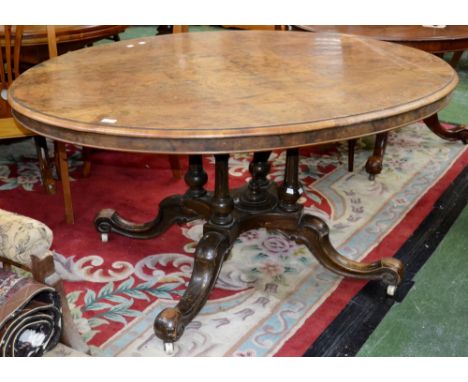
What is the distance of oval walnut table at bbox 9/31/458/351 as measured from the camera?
47.9 inches

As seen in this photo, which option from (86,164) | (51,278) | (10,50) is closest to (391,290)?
(51,278)

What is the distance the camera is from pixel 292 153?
193cm

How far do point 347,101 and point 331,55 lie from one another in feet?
1.77

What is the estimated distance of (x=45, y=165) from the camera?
2617mm

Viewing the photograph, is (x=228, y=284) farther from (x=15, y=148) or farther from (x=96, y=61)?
(x=15, y=148)

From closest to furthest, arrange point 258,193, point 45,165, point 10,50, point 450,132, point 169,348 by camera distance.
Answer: point 169,348
point 258,193
point 10,50
point 45,165
point 450,132

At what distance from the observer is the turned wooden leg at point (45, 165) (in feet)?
8.52

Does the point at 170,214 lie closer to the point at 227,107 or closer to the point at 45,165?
the point at 45,165

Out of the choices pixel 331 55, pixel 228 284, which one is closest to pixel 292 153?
pixel 331 55

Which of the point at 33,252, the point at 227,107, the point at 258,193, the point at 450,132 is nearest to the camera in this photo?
the point at 33,252

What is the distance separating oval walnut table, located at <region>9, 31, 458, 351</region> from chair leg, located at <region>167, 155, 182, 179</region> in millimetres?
586

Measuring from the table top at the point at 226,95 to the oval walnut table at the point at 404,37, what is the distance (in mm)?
781

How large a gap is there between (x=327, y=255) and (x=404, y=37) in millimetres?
1275

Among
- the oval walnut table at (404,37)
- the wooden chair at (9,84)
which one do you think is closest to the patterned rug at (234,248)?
the oval walnut table at (404,37)
